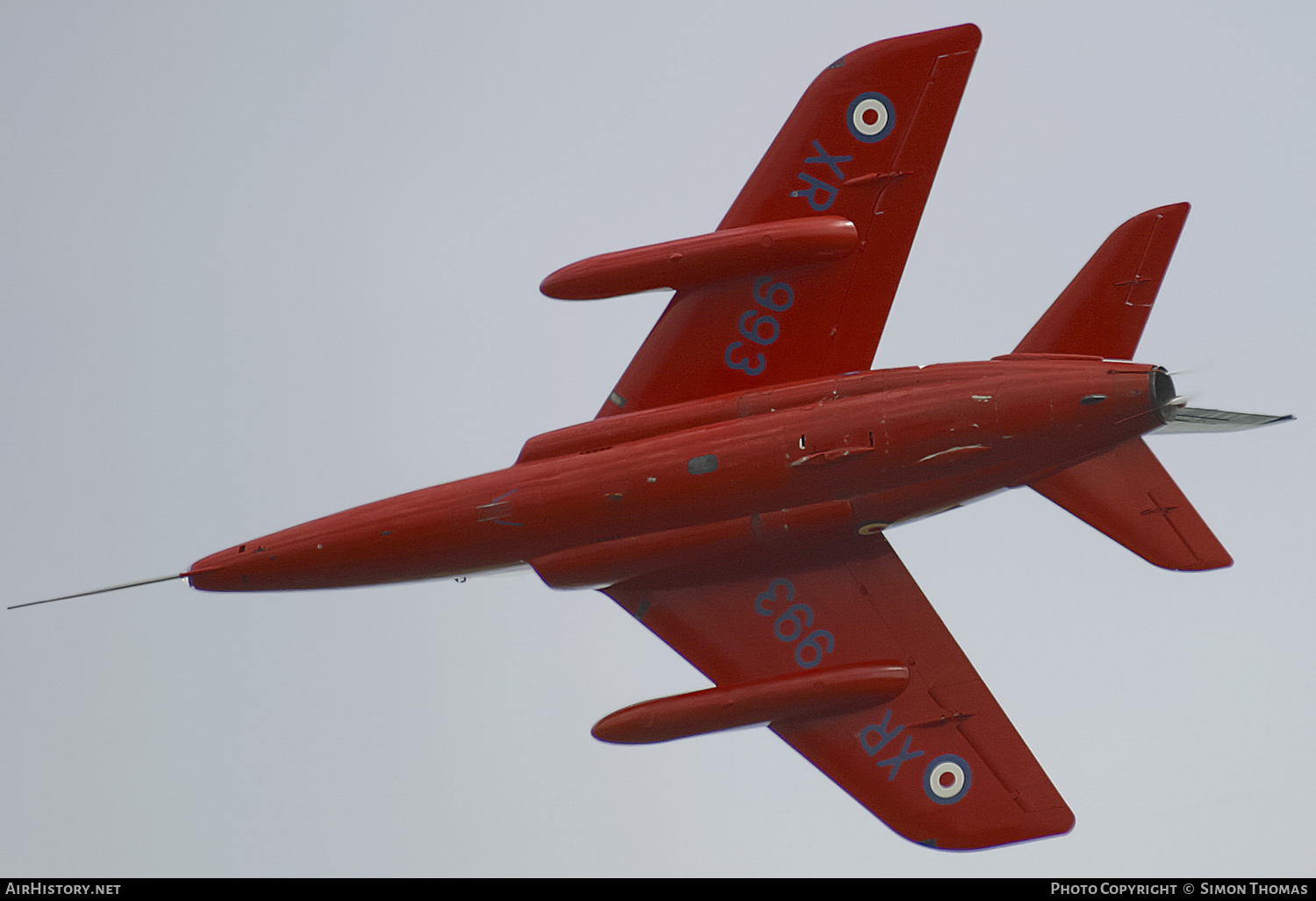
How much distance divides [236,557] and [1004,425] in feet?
27.0

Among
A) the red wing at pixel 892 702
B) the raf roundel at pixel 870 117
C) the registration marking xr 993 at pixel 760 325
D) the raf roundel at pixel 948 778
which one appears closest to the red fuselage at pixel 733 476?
the registration marking xr 993 at pixel 760 325

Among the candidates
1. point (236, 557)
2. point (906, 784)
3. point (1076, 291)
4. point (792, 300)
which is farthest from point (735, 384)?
point (236, 557)

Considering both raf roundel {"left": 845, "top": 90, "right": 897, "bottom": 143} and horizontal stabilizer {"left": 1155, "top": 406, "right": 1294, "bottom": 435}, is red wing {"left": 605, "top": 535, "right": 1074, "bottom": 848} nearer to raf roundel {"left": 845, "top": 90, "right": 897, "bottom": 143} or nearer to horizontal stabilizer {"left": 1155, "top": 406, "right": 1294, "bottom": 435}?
horizontal stabilizer {"left": 1155, "top": 406, "right": 1294, "bottom": 435}

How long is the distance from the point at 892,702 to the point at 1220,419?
4.45m

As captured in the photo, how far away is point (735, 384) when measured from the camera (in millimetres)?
14719

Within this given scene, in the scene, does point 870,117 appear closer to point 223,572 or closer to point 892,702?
point 892,702

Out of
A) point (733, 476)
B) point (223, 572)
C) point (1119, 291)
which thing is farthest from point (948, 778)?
point (223, 572)

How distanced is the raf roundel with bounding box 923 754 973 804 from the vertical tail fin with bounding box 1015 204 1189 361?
14.6 feet

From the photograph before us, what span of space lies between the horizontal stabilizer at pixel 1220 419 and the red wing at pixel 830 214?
3.18m

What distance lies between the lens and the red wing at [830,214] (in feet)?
47.5

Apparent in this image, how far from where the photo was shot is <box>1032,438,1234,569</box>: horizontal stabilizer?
46.4 feet

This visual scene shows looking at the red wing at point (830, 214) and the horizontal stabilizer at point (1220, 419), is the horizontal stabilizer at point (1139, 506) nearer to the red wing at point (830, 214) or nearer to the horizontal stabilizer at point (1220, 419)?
the horizontal stabilizer at point (1220, 419)

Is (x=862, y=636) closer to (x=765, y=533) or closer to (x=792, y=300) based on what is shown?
(x=765, y=533)

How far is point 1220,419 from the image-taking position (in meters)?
12.8
